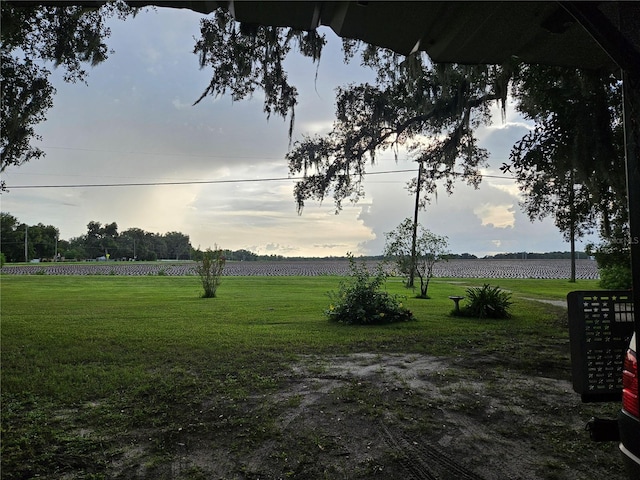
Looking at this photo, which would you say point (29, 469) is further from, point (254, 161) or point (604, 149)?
point (254, 161)

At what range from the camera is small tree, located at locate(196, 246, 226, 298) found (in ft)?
39.0

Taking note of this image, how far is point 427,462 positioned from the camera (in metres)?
2.27

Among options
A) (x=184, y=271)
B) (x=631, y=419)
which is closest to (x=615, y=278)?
(x=631, y=419)

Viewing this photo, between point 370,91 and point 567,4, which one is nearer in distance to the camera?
point 567,4

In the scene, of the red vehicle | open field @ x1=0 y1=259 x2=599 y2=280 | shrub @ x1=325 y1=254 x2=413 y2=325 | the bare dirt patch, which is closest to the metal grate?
the red vehicle

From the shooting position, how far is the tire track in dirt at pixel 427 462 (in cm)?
212

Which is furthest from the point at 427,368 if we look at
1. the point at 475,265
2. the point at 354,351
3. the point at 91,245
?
the point at 475,265

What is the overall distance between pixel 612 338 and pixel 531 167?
468 centimetres

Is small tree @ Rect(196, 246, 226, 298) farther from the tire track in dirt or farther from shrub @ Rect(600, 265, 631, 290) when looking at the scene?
shrub @ Rect(600, 265, 631, 290)

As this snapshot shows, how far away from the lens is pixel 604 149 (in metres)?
4.74

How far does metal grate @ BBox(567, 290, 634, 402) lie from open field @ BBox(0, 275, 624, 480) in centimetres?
69

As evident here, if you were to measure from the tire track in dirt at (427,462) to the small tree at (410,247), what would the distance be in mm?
8745

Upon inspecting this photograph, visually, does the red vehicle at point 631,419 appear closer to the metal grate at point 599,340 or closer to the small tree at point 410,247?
the metal grate at point 599,340

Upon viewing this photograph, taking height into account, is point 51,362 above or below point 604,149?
below
